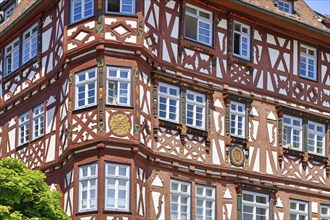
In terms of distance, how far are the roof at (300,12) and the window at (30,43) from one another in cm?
721

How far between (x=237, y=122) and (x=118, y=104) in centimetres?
534

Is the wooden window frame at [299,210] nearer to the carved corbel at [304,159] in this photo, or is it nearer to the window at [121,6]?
the carved corbel at [304,159]

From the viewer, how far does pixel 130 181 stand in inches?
1106

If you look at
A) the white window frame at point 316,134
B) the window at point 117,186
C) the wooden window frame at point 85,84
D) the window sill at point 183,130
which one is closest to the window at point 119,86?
the wooden window frame at point 85,84

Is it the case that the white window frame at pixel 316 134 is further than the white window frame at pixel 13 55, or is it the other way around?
the white window frame at pixel 13 55

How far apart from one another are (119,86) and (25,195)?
183 inches

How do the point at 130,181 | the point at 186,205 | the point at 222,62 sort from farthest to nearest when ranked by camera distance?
the point at 222,62 → the point at 186,205 → the point at 130,181

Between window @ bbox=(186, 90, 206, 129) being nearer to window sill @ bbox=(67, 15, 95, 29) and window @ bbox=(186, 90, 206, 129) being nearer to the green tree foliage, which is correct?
window sill @ bbox=(67, 15, 95, 29)

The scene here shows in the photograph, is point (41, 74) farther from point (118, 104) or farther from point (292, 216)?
point (292, 216)

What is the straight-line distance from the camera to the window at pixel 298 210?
33.2m

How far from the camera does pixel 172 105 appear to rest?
100ft

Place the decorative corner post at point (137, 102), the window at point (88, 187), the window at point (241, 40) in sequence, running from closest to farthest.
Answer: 1. the window at point (88, 187)
2. the decorative corner post at point (137, 102)
3. the window at point (241, 40)

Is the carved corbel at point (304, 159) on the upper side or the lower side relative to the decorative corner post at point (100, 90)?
lower

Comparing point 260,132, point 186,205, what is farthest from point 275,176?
point 186,205
